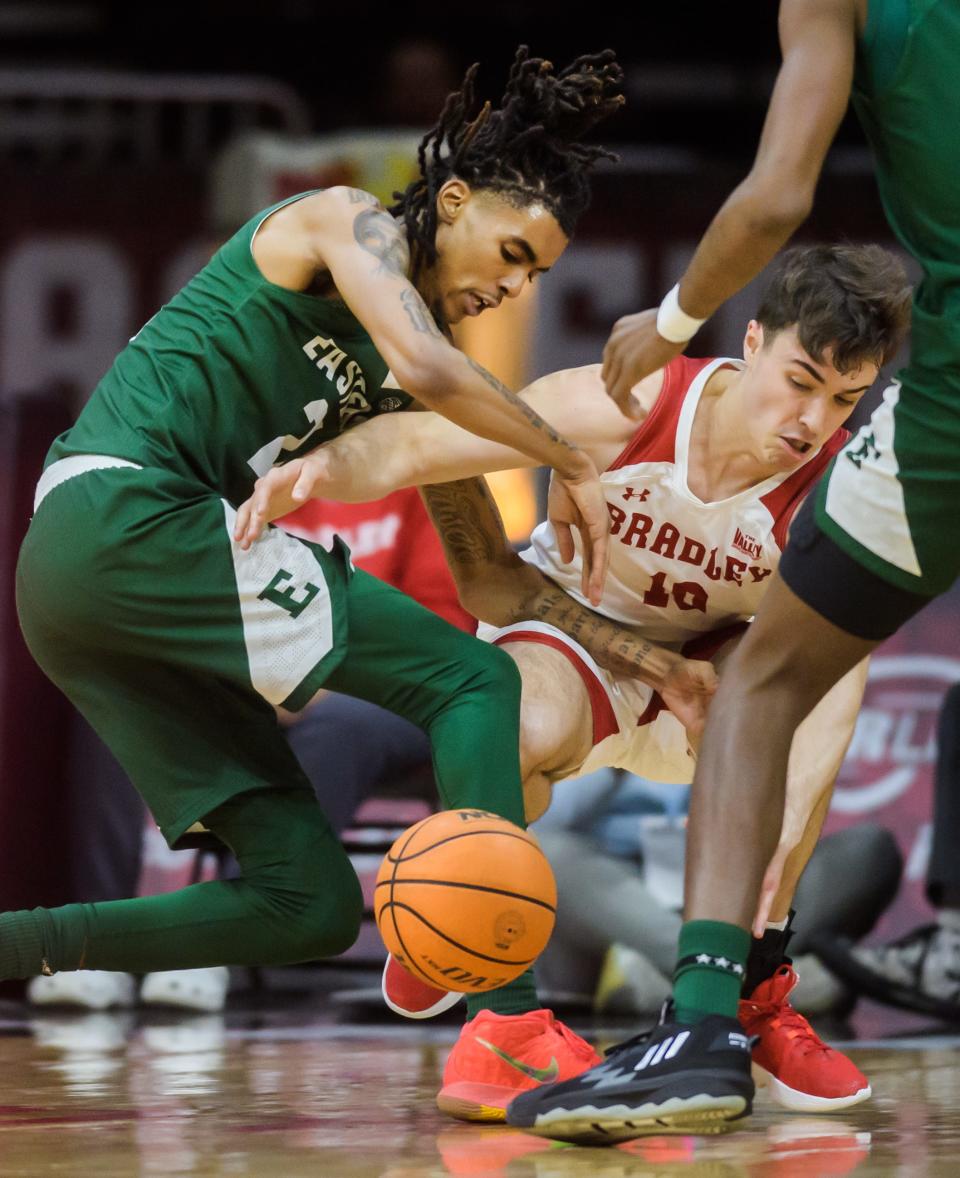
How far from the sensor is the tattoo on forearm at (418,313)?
3344 mm

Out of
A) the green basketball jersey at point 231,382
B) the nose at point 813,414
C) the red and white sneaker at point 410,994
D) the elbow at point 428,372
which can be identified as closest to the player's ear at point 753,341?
the nose at point 813,414

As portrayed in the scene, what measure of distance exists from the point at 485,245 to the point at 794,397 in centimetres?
78

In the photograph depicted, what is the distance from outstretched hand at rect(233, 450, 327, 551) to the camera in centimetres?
339

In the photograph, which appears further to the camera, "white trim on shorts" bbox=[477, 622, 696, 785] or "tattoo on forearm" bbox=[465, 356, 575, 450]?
"white trim on shorts" bbox=[477, 622, 696, 785]

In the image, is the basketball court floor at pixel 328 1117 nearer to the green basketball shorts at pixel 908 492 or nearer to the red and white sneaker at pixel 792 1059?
the red and white sneaker at pixel 792 1059

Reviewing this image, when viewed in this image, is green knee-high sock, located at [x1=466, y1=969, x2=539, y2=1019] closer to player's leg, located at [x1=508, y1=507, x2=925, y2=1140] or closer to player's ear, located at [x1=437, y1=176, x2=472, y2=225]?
player's leg, located at [x1=508, y1=507, x2=925, y2=1140]

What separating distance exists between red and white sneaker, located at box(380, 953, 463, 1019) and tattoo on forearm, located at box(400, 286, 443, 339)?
123 cm

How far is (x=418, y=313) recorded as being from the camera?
3.37 metres

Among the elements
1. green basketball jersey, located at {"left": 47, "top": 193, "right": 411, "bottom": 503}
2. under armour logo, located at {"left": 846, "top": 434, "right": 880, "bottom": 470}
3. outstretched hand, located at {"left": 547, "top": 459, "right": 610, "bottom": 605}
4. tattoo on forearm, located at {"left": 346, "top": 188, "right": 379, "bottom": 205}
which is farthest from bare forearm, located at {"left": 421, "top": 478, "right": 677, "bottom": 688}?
under armour logo, located at {"left": 846, "top": 434, "right": 880, "bottom": 470}

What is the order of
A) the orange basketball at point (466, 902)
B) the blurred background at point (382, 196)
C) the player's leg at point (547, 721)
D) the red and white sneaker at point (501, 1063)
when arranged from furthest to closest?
the blurred background at point (382, 196), the player's leg at point (547, 721), the red and white sneaker at point (501, 1063), the orange basketball at point (466, 902)

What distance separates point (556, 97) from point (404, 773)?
→ 9.20ft

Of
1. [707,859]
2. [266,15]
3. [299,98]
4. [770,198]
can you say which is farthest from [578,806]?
[266,15]

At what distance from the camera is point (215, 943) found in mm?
3625

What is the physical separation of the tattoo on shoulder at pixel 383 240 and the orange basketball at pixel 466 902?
100 cm
